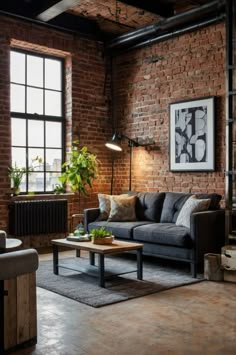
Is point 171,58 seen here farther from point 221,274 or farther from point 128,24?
point 221,274

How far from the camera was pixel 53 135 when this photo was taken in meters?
6.90

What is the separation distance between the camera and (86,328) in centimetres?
317

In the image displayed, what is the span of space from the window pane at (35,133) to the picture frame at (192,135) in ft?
6.57

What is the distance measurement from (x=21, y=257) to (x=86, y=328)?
81 cm

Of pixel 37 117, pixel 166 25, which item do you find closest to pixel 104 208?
pixel 37 117

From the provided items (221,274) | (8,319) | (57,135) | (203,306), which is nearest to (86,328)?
(8,319)

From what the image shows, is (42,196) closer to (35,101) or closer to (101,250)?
(35,101)

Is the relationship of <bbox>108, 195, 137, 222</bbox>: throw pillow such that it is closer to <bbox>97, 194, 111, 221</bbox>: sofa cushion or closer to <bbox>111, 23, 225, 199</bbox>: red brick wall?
<bbox>97, 194, 111, 221</bbox>: sofa cushion

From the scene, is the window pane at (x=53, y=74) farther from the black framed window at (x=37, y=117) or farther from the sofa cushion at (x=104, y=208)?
the sofa cushion at (x=104, y=208)

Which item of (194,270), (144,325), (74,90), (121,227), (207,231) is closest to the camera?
(144,325)

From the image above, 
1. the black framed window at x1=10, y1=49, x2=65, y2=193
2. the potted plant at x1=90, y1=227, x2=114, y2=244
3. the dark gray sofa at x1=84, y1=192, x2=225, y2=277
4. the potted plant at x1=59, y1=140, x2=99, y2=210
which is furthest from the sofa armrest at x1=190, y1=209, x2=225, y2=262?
the black framed window at x1=10, y1=49, x2=65, y2=193

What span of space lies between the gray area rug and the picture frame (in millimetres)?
1464

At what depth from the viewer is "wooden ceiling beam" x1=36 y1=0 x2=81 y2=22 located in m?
5.43

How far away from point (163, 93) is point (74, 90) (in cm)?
144
